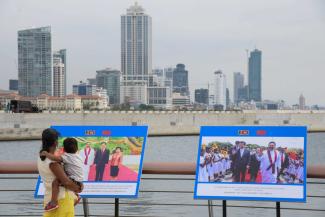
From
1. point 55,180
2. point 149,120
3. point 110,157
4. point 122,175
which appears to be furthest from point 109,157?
point 149,120

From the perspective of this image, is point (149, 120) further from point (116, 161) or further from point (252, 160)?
point (252, 160)

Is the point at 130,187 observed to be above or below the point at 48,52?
below

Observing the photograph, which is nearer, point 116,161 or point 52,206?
point 52,206

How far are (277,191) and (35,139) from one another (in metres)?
69.2

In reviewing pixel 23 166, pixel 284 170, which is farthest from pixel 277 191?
pixel 23 166

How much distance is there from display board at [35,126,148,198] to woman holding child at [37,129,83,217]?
2.42 feet

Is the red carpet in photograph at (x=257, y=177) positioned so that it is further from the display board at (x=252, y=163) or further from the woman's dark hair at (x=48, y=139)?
the woman's dark hair at (x=48, y=139)

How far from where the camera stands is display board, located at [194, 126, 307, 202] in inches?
187

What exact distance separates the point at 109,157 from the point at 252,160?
3.88ft

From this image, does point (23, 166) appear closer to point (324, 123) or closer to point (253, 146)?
point (253, 146)

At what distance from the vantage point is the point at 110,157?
17.2 feet

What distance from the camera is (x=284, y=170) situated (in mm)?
4824

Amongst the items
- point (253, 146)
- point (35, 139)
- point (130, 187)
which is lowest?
point (35, 139)

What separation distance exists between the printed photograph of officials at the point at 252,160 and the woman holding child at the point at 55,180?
1116mm
